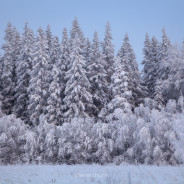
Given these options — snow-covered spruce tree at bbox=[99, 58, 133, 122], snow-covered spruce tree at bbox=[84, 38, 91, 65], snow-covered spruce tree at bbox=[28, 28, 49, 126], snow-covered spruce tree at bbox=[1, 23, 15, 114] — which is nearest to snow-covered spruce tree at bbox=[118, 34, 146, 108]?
snow-covered spruce tree at bbox=[99, 58, 133, 122]

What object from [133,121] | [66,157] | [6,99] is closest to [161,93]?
[133,121]

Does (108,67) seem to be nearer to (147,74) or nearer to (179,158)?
(147,74)

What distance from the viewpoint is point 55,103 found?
29781mm

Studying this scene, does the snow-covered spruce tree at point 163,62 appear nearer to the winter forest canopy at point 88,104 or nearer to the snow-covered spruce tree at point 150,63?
the winter forest canopy at point 88,104

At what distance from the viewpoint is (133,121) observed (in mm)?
21484

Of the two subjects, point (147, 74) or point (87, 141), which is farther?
point (147, 74)

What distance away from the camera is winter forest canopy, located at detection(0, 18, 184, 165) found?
19859 mm

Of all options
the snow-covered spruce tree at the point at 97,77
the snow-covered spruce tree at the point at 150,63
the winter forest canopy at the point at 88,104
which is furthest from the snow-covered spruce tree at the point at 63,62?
the snow-covered spruce tree at the point at 150,63

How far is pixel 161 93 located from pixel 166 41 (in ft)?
35.8

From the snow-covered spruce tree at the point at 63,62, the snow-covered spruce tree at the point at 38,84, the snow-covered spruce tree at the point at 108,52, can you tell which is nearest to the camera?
the snow-covered spruce tree at the point at 38,84

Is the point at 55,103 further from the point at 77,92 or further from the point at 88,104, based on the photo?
the point at 88,104

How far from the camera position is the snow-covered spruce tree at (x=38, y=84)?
97.4 ft

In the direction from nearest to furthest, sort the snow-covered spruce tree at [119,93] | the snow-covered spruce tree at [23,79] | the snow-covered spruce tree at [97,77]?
the snow-covered spruce tree at [119,93]
the snow-covered spruce tree at [97,77]
the snow-covered spruce tree at [23,79]

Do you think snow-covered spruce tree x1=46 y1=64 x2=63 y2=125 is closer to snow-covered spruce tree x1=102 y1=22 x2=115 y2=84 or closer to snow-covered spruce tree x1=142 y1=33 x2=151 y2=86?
snow-covered spruce tree x1=102 y1=22 x2=115 y2=84
